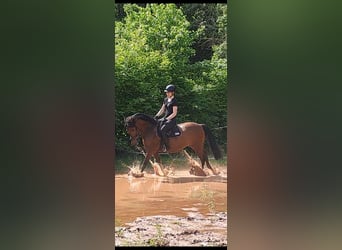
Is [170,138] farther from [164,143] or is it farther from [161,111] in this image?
[161,111]

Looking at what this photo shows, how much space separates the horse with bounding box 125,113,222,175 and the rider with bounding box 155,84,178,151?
0.09 metres

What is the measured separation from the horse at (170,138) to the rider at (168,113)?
0.09 m

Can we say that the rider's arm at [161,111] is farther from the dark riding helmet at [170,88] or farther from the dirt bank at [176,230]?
the dirt bank at [176,230]

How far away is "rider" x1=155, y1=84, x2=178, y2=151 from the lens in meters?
7.20

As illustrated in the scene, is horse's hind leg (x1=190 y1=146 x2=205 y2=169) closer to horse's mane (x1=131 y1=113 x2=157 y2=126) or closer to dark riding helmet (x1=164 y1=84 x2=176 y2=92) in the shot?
horse's mane (x1=131 y1=113 x2=157 y2=126)

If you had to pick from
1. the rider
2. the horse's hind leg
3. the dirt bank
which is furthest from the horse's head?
the dirt bank

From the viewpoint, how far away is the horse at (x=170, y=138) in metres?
7.20

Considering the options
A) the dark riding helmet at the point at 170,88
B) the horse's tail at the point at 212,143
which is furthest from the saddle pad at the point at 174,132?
the dark riding helmet at the point at 170,88

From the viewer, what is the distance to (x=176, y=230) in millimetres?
7184
